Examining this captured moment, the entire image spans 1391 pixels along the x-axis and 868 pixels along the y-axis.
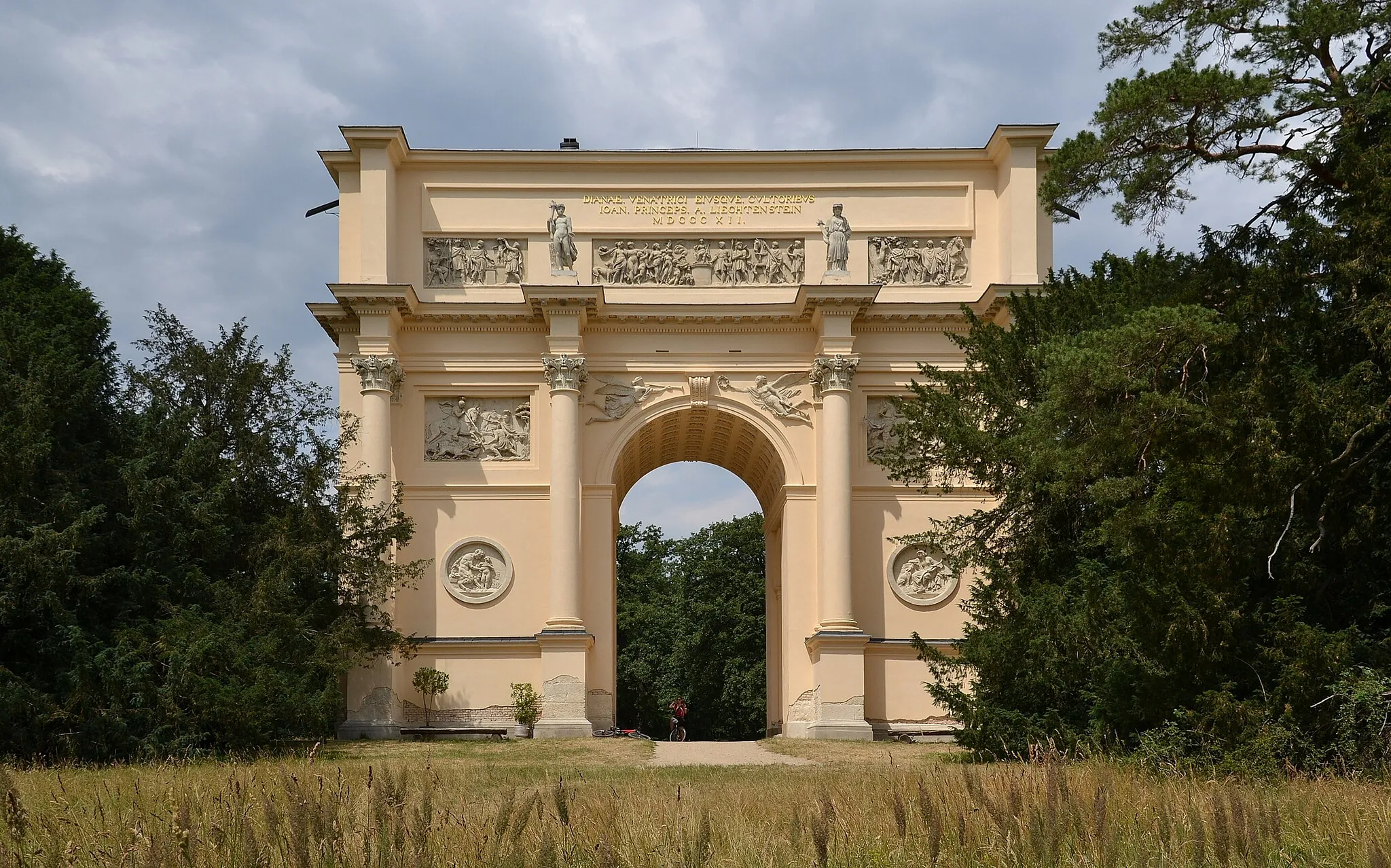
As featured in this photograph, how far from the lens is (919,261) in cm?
3628

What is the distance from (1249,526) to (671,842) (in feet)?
32.4

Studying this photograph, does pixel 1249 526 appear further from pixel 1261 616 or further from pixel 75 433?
pixel 75 433

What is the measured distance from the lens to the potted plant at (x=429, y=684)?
1336 inches

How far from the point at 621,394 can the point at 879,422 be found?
599cm

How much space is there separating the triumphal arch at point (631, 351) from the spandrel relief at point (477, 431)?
0.06m

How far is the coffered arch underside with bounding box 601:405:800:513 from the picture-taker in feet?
118

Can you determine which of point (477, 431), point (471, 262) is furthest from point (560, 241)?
point (477, 431)

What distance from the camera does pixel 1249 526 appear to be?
54.8 feet

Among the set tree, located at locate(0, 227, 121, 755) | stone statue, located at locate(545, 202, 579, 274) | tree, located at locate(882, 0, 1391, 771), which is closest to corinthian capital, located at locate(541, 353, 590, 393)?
stone statue, located at locate(545, 202, 579, 274)

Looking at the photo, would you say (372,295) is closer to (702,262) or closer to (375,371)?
(375,371)

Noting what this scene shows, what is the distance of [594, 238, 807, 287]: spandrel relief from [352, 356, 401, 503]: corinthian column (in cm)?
529

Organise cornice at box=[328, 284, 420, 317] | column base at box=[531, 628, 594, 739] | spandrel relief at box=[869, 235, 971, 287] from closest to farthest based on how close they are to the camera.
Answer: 1. column base at box=[531, 628, 594, 739]
2. cornice at box=[328, 284, 420, 317]
3. spandrel relief at box=[869, 235, 971, 287]

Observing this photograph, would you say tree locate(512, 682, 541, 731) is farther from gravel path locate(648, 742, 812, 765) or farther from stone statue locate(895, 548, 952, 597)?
stone statue locate(895, 548, 952, 597)

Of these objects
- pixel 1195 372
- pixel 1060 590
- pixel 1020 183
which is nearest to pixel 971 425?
pixel 1060 590
